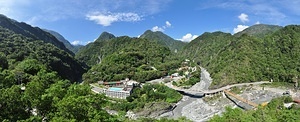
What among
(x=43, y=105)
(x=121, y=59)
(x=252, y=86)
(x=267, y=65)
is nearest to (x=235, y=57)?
(x=267, y=65)

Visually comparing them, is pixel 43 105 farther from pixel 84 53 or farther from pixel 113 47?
pixel 84 53

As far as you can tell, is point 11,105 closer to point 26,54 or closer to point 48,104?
point 48,104

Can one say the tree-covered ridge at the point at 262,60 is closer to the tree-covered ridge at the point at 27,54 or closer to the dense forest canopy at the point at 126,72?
the dense forest canopy at the point at 126,72

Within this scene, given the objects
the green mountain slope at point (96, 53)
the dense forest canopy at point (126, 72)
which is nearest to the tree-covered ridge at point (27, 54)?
the dense forest canopy at point (126, 72)

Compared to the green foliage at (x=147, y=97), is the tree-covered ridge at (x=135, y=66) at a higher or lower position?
higher

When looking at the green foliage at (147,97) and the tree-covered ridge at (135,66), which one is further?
the tree-covered ridge at (135,66)

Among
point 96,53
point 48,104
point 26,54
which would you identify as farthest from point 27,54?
point 96,53

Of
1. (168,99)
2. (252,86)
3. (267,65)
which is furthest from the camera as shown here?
(267,65)

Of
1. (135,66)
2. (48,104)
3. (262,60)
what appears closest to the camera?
(48,104)

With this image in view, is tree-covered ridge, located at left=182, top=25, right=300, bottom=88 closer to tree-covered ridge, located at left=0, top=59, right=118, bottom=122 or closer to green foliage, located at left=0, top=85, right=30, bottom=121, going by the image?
tree-covered ridge, located at left=0, top=59, right=118, bottom=122
